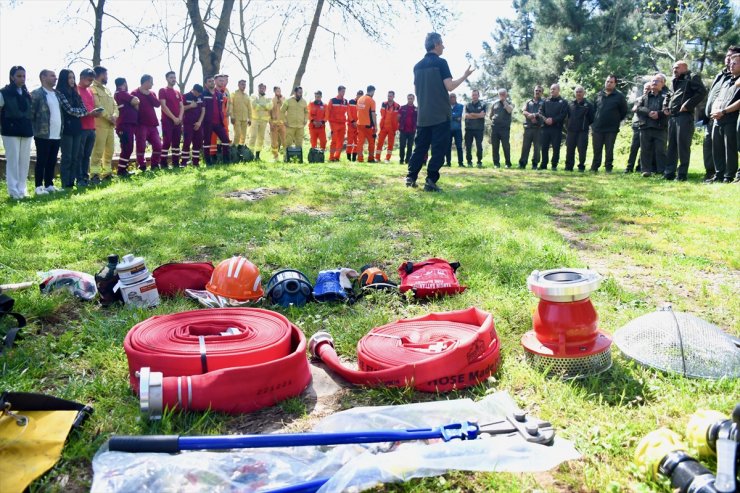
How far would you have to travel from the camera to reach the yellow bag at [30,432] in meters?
1.93

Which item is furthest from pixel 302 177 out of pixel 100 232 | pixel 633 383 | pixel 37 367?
pixel 633 383

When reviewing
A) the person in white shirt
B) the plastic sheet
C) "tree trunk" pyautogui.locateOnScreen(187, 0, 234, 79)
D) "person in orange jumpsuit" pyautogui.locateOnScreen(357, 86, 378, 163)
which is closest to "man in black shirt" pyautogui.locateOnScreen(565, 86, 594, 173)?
"person in orange jumpsuit" pyautogui.locateOnScreen(357, 86, 378, 163)

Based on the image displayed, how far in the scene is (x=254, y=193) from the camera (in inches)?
334

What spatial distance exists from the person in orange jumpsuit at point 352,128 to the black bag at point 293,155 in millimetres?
1850

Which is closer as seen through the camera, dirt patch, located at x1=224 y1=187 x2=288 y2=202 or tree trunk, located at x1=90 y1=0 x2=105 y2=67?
dirt patch, located at x1=224 y1=187 x2=288 y2=202

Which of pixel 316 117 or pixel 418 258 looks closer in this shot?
pixel 418 258

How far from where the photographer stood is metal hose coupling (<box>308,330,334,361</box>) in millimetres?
3107

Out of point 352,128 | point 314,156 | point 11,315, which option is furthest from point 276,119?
point 11,315

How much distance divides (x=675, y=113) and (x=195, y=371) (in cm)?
1061

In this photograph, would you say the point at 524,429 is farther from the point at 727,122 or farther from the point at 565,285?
the point at 727,122

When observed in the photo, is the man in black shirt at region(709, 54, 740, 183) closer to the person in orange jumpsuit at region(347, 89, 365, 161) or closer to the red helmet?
the red helmet

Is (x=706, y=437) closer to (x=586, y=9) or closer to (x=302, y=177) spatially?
(x=302, y=177)

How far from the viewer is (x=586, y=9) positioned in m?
26.9

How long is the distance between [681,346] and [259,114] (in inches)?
542
